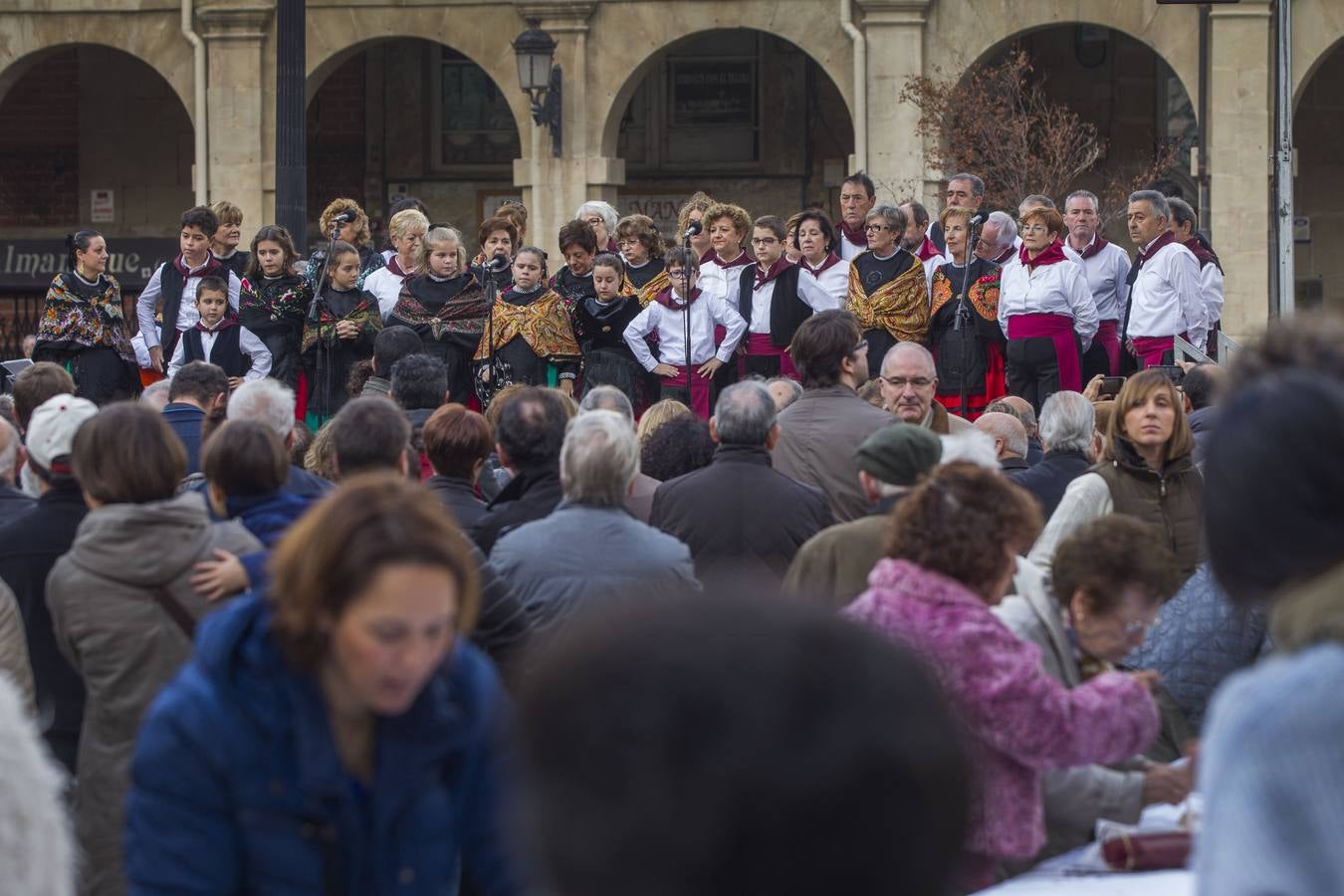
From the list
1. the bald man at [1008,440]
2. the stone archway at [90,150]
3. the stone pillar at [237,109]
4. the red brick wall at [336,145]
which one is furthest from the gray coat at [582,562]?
the stone archway at [90,150]

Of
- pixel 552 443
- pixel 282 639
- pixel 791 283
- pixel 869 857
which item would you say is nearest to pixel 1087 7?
pixel 791 283

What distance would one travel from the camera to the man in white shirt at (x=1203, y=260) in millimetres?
11789

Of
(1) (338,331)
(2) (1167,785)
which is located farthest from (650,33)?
(2) (1167,785)

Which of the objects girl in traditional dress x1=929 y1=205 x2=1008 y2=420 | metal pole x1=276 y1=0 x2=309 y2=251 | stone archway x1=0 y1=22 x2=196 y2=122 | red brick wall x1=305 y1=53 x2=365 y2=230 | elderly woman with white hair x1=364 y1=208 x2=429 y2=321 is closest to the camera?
girl in traditional dress x1=929 y1=205 x2=1008 y2=420

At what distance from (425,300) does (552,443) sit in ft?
20.3

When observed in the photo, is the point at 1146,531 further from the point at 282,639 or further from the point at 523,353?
the point at 523,353

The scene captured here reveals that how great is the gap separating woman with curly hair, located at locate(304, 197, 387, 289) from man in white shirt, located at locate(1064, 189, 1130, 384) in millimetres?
4253

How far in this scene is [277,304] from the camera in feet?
38.2

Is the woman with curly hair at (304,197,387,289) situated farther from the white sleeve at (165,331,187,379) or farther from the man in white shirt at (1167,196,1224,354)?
the man in white shirt at (1167,196,1224,354)

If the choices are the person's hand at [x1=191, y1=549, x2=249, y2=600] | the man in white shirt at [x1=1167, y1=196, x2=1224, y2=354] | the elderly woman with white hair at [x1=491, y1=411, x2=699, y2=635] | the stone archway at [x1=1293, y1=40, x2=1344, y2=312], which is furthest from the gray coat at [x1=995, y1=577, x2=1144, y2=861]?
the stone archway at [x1=1293, y1=40, x2=1344, y2=312]

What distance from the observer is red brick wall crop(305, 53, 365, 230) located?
76.7ft

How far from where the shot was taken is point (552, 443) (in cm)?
570

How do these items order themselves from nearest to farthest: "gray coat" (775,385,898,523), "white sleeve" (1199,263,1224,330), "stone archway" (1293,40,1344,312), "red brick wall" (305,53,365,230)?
"gray coat" (775,385,898,523) < "white sleeve" (1199,263,1224,330) < "stone archway" (1293,40,1344,312) < "red brick wall" (305,53,365,230)

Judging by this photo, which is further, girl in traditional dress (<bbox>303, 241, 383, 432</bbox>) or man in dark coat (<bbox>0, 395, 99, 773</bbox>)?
girl in traditional dress (<bbox>303, 241, 383, 432</bbox>)
